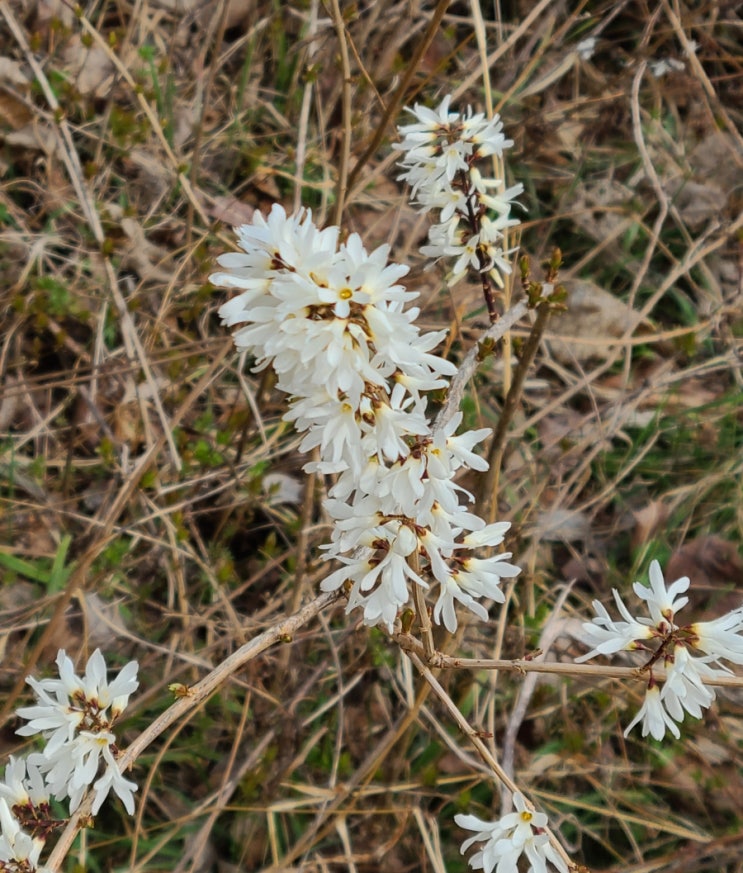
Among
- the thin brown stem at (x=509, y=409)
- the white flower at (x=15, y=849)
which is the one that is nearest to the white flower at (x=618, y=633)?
the thin brown stem at (x=509, y=409)

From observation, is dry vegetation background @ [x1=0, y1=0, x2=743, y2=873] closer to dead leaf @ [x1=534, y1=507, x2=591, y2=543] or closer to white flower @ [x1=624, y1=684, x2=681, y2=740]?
dead leaf @ [x1=534, y1=507, x2=591, y2=543]

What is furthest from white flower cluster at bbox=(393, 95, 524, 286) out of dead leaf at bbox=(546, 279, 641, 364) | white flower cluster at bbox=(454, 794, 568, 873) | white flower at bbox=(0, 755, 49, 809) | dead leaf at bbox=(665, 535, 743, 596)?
dead leaf at bbox=(546, 279, 641, 364)

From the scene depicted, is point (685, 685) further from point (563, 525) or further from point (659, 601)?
point (563, 525)

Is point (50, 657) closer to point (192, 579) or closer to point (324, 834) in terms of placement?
point (192, 579)

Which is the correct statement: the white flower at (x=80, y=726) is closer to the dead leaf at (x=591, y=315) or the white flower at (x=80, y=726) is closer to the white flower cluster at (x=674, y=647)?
the white flower cluster at (x=674, y=647)

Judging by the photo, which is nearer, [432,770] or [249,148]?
[432,770]

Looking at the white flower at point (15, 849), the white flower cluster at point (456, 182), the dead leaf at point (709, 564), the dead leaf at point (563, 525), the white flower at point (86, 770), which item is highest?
the white flower cluster at point (456, 182)

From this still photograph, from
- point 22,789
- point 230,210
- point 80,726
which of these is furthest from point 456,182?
point 230,210

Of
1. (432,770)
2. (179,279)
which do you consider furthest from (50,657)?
(179,279)

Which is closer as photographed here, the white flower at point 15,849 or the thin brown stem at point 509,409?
the white flower at point 15,849
